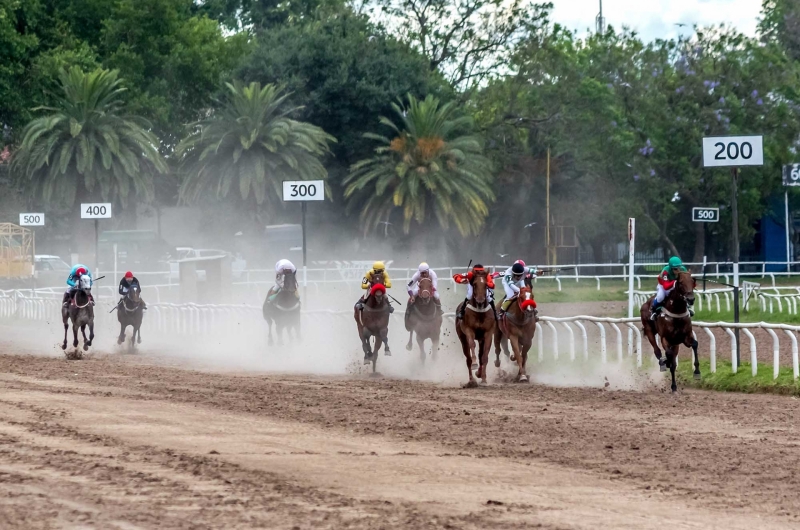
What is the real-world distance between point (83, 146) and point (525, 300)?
33451mm

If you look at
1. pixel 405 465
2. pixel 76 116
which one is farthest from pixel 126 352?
pixel 76 116

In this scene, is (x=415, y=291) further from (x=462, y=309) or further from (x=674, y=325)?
(x=674, y=325)

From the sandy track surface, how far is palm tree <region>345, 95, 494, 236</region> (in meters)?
32.9

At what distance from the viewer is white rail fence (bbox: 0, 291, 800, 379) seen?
62.9 feet

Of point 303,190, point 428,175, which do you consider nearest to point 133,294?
point 303,190

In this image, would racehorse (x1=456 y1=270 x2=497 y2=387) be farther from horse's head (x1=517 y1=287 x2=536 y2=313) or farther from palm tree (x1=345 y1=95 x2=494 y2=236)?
palm tree (x1=345 y1=95 x2=494 y2=236)

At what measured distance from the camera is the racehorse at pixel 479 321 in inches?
669

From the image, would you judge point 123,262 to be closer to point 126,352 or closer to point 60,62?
point 60,62

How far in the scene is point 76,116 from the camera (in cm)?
4859

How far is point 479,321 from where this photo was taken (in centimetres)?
1708

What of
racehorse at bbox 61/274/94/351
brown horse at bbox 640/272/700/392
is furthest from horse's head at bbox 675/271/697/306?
racehorse at bbox 61/274/94/351

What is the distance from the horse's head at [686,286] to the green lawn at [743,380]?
155 cm

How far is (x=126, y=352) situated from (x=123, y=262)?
87.9 feet

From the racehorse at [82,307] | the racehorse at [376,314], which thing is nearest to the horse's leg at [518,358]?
the racehorse at [376,314]
